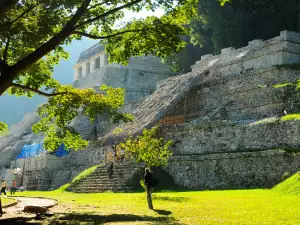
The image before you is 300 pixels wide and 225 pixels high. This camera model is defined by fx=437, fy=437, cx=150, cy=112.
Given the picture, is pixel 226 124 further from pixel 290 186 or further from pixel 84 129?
pixel 84 129

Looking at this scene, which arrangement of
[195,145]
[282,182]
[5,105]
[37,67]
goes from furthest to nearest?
[5,105] < [195,145] < [282,182] < [37,67]

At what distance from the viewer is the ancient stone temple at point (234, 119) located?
64.4 feet

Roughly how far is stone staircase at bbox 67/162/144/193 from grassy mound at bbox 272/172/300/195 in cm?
841

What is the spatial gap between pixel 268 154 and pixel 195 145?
18.2 feet

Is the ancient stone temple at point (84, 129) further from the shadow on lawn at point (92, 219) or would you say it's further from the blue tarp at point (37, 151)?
the shadow on lawn at point (92, 219)

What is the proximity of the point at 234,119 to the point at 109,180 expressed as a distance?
842cm

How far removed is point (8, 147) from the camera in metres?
43.7

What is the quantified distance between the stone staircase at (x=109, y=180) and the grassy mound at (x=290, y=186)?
8412mm

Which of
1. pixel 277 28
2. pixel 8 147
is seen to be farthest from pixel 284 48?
pixel 8 147

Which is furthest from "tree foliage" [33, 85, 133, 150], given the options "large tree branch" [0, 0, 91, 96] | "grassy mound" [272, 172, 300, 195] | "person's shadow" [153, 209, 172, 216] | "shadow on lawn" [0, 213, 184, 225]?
"grassy mound" [272, 172, 300, 195]

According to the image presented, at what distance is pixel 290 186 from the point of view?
15984 mm

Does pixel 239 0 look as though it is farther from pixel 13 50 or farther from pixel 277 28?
pixel 13 50

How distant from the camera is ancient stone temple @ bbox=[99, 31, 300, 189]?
19641 mm

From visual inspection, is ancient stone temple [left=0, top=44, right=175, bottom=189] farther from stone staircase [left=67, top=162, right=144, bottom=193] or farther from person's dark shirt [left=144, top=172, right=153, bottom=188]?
person's dark shirt [left=144, top=172, right=153, bottom=188]
